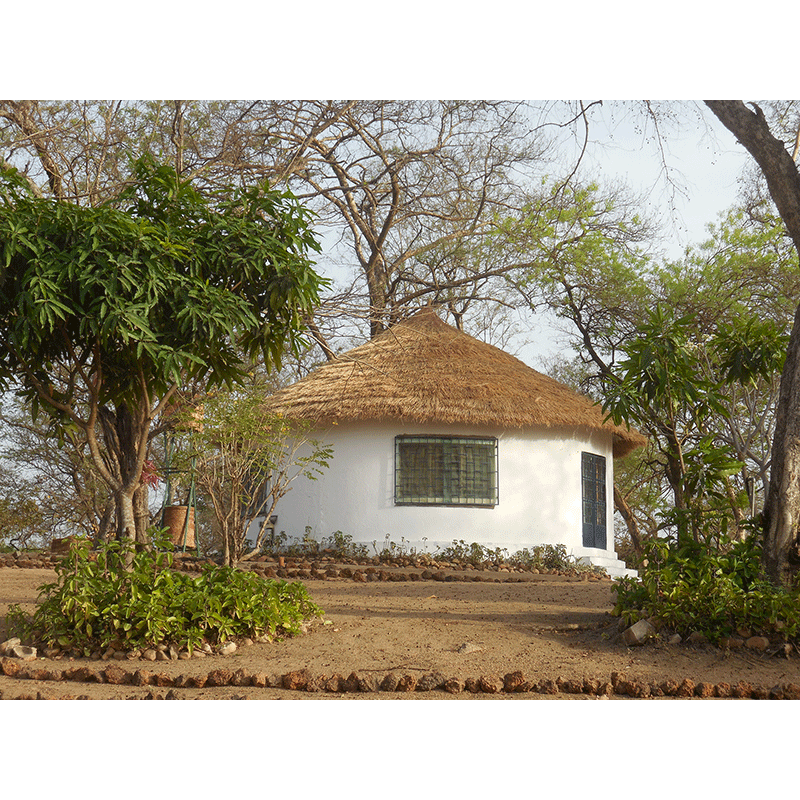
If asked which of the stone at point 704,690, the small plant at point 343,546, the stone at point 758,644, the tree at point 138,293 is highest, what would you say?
the tree at point 138,293

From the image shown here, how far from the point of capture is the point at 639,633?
18.0ft

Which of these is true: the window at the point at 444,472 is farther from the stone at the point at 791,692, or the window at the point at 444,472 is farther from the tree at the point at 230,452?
the stone at the point at 791,692

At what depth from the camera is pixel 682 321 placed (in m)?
6.29

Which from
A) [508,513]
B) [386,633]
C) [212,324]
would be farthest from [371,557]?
[212,324]

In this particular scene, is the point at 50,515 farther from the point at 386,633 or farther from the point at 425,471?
the point at 386,633

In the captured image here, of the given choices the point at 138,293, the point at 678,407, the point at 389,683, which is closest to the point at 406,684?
the point at 389,683

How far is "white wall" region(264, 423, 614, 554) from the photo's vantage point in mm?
11852

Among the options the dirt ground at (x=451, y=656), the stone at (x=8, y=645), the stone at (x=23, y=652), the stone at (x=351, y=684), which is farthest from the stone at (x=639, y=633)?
the stone at (x=8, y=645)

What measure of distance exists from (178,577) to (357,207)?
12718 millimetres

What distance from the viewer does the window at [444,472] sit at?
469 inches

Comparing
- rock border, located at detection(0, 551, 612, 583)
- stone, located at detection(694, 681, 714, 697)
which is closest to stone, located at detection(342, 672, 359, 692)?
stone, located at detection(694, 681, 714, 697)

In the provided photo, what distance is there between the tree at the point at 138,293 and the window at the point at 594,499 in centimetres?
755

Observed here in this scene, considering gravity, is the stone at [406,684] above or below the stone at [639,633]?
below
